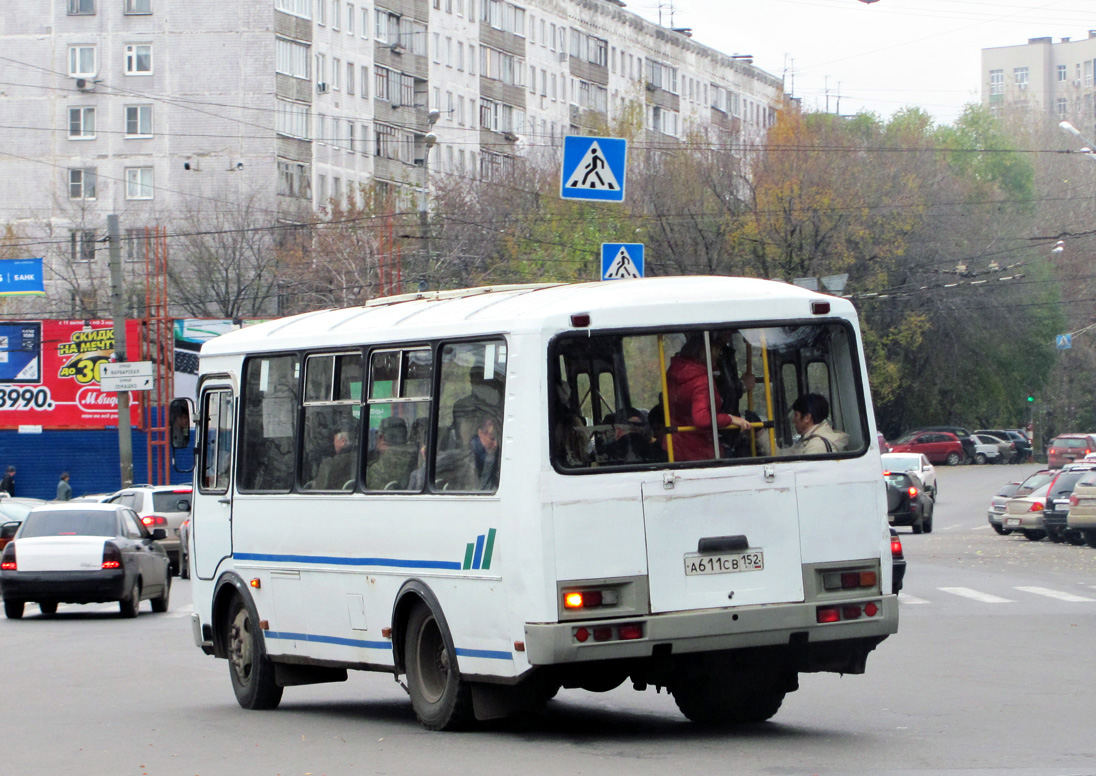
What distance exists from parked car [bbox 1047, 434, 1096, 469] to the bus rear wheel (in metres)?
57.7

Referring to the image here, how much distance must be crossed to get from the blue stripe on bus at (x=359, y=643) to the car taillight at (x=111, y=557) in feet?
33.5

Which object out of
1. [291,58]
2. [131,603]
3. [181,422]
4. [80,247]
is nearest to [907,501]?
[131,603]

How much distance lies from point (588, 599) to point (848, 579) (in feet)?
4.86

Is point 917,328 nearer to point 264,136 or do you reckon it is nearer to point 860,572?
point 264,136

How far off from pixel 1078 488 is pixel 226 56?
46.3 m

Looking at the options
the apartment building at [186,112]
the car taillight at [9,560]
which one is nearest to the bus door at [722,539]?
the car taillight at [9,560]

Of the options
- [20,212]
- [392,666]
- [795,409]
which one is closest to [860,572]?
[795,409]

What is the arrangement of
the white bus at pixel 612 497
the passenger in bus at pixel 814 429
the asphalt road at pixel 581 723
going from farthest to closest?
the passenger in bus at pixel 814 429, the white bus at pixel 612 497, the asphalt road at pixel 581 723

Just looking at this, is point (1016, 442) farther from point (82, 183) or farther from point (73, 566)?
point (73, 566)

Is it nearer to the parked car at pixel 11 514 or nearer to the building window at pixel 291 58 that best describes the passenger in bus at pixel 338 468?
the parked car at pixel 11 514

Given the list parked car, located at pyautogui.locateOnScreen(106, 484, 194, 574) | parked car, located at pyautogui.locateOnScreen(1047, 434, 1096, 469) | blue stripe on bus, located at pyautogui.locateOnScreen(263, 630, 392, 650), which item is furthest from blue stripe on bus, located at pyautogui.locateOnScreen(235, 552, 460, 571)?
parked car, located at pyautogui.locateOnScreen(1047, 434, 1096, 469)

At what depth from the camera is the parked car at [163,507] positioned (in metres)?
31.7

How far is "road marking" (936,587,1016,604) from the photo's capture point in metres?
23.3

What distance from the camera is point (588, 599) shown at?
9727 mm
